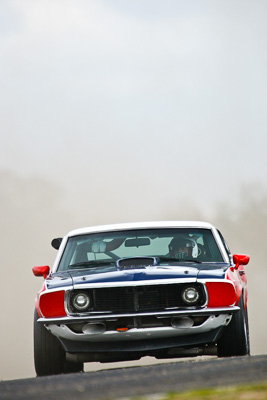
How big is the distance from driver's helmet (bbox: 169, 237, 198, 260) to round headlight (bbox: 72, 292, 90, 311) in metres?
1.64

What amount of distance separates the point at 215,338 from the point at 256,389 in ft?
11.6

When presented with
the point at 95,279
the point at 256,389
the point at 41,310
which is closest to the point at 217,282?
the point at 95,279

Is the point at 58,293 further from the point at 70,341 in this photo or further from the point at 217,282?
the point at 217,282

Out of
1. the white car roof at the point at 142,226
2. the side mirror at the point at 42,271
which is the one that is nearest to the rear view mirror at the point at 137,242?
the white car roof at the point at 142,226

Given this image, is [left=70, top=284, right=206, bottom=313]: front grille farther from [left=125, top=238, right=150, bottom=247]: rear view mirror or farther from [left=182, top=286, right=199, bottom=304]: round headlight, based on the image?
[left=125, top=238, right=150, bottom=247]: rear view mirror

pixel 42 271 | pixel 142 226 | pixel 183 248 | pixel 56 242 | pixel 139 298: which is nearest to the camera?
pixel 139 298

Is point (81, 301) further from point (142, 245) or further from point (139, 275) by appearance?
point (142, 245)

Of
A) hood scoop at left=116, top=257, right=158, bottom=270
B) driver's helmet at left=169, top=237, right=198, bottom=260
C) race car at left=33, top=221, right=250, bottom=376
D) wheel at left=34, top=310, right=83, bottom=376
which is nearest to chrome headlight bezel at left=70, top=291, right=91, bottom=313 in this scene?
race car at left=33, top=221, right=250, bottom=376

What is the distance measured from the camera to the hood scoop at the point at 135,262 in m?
9.18

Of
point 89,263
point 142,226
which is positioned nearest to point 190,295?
point 89,263

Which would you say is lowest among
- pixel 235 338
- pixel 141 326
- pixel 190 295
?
pixel 235 338

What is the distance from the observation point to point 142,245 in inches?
405

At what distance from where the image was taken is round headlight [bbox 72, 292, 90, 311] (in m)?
8.70

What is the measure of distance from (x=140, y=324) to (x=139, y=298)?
0.87 ft
